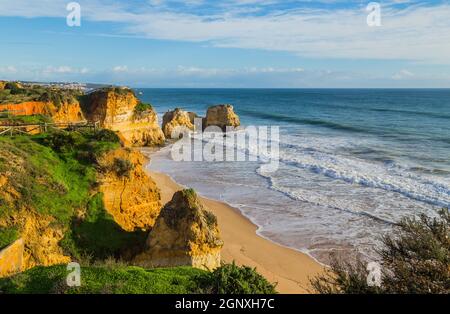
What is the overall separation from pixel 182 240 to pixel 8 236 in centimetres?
490

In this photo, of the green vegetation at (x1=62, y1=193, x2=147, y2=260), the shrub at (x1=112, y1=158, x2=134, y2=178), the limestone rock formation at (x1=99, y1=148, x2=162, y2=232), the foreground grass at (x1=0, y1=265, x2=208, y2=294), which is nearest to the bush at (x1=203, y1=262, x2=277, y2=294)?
the foreground grass at (x1=0, y1=265, x2=208, y2=294)

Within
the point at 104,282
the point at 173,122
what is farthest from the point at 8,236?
the point at 173,122

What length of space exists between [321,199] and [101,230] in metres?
13.7

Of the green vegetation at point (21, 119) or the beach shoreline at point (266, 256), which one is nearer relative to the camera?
the beach shoreline at point (266, 256)

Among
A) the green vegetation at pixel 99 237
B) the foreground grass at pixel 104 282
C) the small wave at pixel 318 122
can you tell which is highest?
the small wave at pixel 318 122

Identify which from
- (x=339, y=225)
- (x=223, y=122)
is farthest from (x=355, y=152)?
(x=223, y=122)

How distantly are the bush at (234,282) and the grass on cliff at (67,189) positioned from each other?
649cm

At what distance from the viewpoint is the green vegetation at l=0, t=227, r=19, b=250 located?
12.1m

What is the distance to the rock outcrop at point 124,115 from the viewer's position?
37.6 metres

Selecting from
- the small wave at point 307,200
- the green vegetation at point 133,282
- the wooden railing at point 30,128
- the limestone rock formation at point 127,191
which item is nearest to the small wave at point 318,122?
the small wave at point 307,200

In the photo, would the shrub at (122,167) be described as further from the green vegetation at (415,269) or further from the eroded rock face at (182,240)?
the green vegetation at (415,269)

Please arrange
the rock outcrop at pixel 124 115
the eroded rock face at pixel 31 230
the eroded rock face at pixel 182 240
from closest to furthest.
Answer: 1. the eroded rock face at pixel 31 230
2. the eroded rock face at pixel 182 240
3. the rock outcrop at pixel 124 115

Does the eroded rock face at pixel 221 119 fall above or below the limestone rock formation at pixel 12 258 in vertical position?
above
